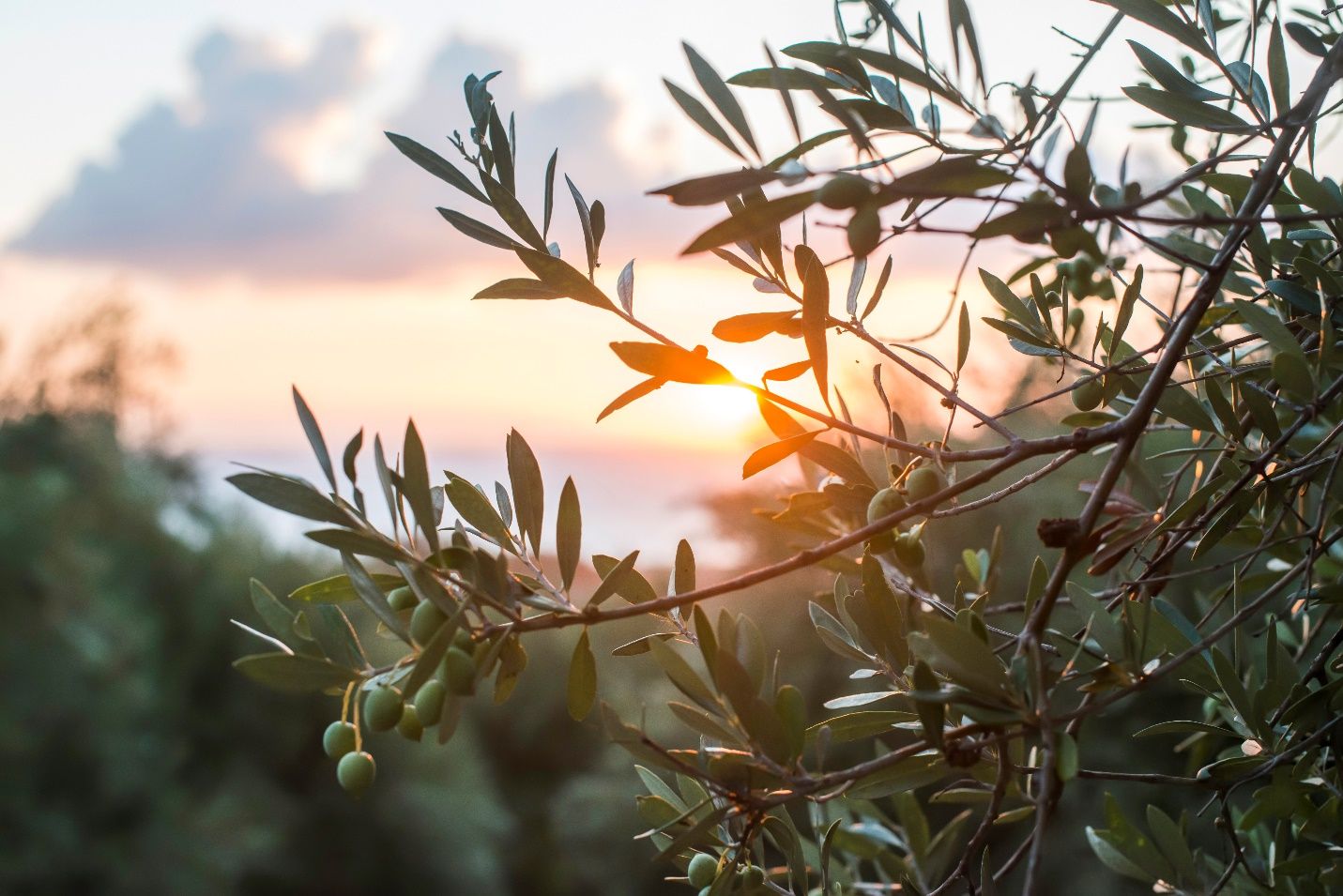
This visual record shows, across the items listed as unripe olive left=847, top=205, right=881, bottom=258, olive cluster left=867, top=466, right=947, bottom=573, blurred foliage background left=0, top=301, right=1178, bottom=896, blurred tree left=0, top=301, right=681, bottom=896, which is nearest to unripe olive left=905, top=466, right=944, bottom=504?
olive cluster left=867, top=466, right=947, bottom=573

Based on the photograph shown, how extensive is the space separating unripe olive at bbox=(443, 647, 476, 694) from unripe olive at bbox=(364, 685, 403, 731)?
0.03 m

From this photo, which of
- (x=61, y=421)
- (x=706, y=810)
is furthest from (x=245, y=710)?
(x=706, y=810)

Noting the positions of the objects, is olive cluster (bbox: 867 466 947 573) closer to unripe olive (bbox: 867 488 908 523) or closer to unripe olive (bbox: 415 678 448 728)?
unripe olive (bbox: 867 488 908 523)

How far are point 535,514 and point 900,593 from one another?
0.16 meters

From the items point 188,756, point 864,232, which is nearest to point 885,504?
point 864,232

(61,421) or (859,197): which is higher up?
(61,421)

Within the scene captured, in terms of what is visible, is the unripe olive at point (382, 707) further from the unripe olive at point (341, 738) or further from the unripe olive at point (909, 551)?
the unripe olive at point (909, 551)

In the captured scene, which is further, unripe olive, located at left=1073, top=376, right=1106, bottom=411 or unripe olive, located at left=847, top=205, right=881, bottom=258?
unripe olive, located at left=1073, top=376, right=1106, bottom=411

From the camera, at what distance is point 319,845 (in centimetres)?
515

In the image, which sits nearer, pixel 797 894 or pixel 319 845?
pixel 797 894

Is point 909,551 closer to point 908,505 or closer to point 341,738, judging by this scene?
point 908,505

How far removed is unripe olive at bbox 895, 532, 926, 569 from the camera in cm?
37

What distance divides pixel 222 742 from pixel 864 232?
18.5 ft

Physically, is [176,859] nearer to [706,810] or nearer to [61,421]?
[61,421]
